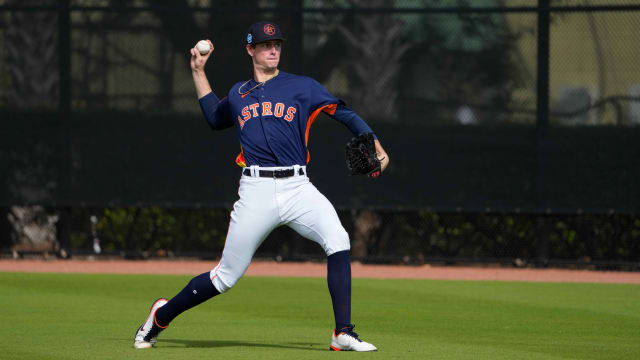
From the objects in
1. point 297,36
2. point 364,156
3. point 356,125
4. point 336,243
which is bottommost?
point 336,243

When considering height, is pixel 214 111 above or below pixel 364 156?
above

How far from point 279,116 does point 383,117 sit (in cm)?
683

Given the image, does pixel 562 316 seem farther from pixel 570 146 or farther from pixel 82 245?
pixel 82 245

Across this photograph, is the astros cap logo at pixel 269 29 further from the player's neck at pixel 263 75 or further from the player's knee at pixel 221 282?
the player's knee at pixel 221 282

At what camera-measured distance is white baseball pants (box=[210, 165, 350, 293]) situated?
679 cm

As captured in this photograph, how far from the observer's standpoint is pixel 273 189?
22.4 ft

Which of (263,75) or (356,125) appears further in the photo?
(263,75)

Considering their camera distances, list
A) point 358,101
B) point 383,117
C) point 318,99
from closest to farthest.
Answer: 1. point 318,99
2. point 383,117
3. point 358,101

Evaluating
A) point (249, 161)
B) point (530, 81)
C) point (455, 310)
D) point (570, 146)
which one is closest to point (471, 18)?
point (530, 81)

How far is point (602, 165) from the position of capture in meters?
13.4

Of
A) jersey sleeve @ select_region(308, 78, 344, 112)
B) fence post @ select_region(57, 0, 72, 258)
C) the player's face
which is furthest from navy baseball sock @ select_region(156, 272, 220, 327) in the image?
fence post @ select_region(57, 0, 72, 258)

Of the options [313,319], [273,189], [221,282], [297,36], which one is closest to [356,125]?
→ [273,189]

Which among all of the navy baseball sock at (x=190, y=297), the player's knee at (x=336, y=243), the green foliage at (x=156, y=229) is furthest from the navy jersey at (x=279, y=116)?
the green foliage at (x=156, y=229)

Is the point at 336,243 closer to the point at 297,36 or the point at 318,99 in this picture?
the point at 318,99
